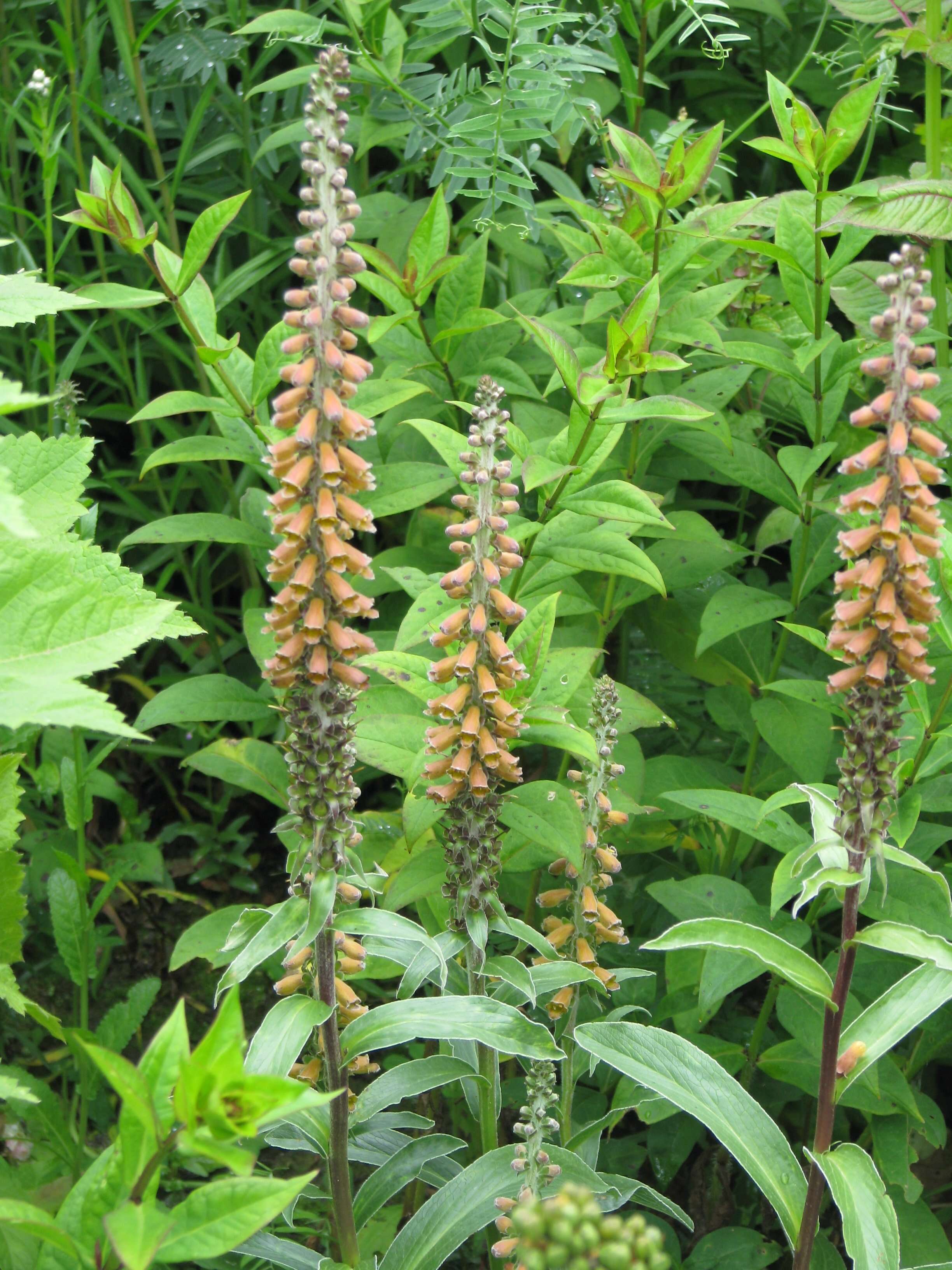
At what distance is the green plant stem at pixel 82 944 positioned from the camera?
2.68m

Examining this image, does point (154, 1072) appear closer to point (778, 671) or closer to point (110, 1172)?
point (110, 1172)

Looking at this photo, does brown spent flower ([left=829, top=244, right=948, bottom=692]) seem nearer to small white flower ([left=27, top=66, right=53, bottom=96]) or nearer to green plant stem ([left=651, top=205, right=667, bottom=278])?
green plant stem ([left=651, top=205, right=667, bottom=278])

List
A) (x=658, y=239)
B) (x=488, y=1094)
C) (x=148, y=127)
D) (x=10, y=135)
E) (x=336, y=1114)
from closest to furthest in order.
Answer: (x=336, y=1114) → (x=488, y=1094) → (x=658, y=239) → (x=148, y=127) → (x=10, y=135)

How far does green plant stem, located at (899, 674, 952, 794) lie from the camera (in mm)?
2318

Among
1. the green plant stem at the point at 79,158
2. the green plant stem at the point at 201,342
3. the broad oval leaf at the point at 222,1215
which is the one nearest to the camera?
the broad oval leaf at the point at 222,1215

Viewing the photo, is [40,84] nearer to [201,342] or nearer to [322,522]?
[201,342]

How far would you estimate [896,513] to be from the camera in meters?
1.65

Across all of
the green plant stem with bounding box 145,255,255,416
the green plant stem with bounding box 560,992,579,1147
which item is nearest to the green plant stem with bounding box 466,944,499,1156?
the green plant stem with bounding box 560,992,579,1147

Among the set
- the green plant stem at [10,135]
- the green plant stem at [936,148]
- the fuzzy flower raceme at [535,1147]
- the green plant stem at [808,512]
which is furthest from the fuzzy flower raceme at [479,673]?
the green plant stem at [10,135]

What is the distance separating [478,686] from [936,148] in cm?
195

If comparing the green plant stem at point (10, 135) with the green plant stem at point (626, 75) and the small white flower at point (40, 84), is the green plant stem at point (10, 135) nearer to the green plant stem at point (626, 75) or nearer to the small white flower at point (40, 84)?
the small white flower at point (40, 84)

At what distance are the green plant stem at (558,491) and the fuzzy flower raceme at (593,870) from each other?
0.31 m

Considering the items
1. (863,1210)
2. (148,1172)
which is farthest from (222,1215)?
(863,1210)

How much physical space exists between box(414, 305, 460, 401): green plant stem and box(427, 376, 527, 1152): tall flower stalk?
906 millimetres
